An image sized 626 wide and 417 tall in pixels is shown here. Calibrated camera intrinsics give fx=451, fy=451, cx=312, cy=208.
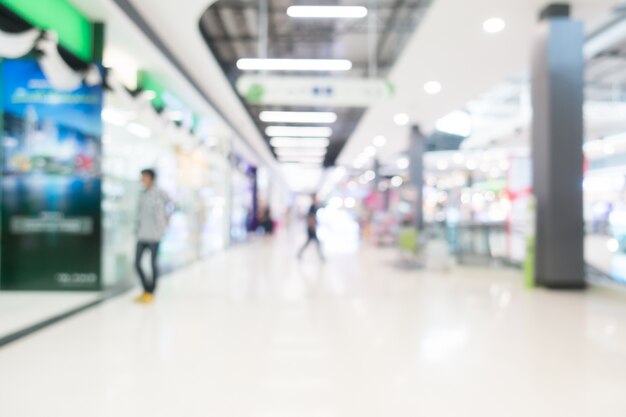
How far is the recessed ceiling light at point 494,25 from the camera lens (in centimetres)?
607

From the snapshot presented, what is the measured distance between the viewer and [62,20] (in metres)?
5.03

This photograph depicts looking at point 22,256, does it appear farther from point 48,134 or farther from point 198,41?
point 198,41

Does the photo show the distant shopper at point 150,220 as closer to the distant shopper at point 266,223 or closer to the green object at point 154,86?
the green object at point 154,86

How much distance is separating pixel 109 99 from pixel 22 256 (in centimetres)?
217

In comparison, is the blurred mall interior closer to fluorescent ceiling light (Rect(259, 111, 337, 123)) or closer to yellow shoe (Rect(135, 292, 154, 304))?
yellow shoe (Rect(135, 292, 154, 304))

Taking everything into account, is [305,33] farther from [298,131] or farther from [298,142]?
[298,142]

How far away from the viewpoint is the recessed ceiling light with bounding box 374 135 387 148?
606 inches

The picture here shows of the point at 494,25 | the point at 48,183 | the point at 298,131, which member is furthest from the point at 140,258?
the point at 298,131

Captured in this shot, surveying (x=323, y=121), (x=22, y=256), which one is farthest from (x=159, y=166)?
(x=323, y=121)

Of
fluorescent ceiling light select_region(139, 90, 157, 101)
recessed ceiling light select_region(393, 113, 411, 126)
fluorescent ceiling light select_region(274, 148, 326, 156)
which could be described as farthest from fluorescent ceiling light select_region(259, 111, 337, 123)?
fluorescent ceiling light select_region(274, 148, 326, 156)

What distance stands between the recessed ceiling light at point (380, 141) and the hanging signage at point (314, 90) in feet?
28.6

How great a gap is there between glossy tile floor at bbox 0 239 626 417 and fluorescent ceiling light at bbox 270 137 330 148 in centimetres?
1168

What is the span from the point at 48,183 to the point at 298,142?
1271cm

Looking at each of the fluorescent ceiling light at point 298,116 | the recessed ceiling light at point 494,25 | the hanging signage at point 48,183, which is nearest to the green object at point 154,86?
the hanging signage at point 48,183
